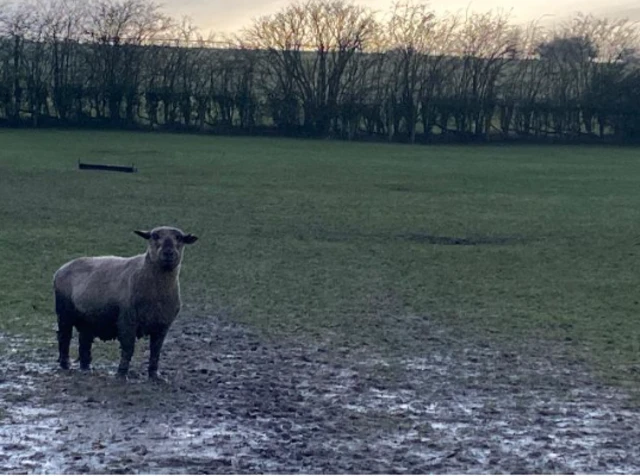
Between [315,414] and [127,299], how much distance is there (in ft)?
6.11

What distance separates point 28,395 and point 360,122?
54048 millimetres

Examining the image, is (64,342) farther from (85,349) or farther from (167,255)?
(167,255)

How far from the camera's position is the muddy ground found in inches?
292

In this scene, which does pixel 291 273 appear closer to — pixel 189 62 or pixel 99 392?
pixel 99 392

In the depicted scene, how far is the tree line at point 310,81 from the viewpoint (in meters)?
61.6

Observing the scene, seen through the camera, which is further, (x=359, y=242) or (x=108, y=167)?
(x=108, y=167)

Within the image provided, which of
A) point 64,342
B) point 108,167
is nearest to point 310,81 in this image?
point 108,167

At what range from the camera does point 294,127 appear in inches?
2436

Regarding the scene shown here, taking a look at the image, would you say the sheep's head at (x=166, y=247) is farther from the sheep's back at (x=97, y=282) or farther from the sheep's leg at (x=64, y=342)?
the sheep's leg at (x=64, y=342)

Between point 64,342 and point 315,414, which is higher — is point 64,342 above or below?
A: above

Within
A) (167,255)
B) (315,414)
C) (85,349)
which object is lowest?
(315,414)

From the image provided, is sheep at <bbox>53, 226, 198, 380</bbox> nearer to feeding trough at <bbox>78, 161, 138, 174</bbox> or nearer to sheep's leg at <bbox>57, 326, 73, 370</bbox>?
sheep's leg at <bbox>57, 326, 73, 370</bbox>

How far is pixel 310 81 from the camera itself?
209 feet

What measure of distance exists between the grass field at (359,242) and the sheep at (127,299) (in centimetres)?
181
